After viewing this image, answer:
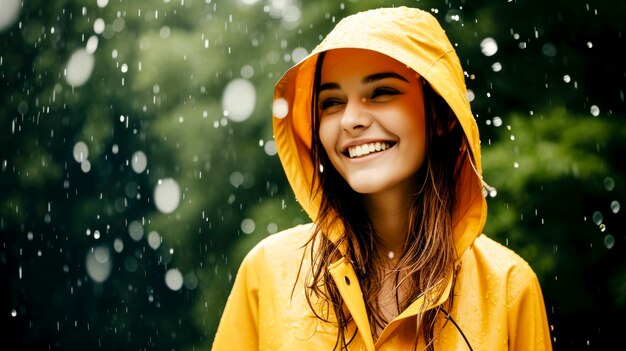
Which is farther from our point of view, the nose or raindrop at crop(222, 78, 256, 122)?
raindrop at crop(222, 78, 256, 122)

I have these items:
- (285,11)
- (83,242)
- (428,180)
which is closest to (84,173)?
(83,242)

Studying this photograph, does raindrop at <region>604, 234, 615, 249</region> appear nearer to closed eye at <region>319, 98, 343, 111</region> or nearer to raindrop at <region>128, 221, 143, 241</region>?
closed eye at <region>319, 98, 343, 111</region>

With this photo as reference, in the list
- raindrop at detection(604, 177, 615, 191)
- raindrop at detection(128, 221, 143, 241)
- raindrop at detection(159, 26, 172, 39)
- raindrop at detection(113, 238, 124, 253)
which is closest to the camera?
raindrop at detection(604, 177, 615, 191)

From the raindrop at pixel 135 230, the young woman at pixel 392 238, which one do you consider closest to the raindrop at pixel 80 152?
the raindrop at pixel 135 230

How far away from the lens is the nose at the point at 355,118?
1.93 meters

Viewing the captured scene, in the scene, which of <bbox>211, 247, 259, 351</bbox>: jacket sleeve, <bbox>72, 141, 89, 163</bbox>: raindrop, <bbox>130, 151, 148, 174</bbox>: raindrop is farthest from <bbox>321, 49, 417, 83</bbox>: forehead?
<bbox>72, 141, 89, 163</bbox>: raindrop

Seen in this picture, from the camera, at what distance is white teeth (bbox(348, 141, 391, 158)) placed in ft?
6.33

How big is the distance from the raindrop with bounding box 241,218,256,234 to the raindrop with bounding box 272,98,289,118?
9.32ft

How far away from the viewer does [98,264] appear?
24.4 ft

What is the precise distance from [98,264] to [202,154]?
270cm

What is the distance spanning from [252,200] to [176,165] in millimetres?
893

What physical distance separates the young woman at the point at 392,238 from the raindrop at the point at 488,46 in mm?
2073

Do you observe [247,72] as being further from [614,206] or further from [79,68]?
[614,206]

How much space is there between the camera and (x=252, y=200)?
17.4ft
